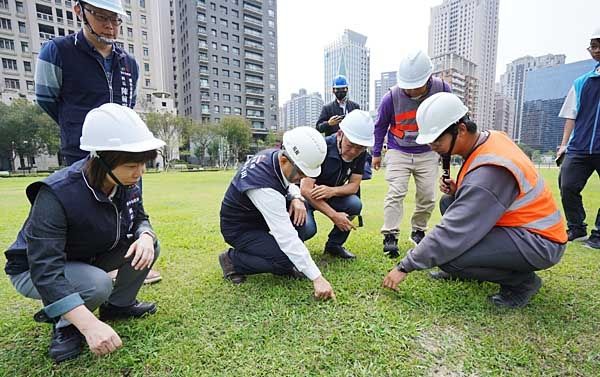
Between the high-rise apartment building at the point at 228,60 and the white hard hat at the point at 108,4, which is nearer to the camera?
the white hard hat at the point at 108,4

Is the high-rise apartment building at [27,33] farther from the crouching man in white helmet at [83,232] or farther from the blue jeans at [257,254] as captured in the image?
the crouching man in white helmet at [83,232]

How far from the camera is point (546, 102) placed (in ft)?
124

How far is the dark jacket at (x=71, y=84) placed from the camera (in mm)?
2291

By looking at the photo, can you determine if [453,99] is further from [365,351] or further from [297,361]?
[297,361]

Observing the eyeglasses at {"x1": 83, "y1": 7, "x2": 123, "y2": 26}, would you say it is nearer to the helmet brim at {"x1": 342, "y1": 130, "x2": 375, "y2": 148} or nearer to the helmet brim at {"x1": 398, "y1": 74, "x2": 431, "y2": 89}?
the helmet brim at {"x1": 342, "y1": 130, "x2": 375, "y2": 148}

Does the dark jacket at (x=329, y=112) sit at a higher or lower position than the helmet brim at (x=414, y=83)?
lower

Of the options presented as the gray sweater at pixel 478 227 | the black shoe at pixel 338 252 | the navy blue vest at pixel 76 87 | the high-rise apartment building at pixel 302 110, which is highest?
the high-rise apartment building at pixel 302 110

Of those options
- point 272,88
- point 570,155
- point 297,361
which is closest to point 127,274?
point 297,361

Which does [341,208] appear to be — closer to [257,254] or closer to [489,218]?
[257,254]

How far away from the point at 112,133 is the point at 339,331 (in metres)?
1.57

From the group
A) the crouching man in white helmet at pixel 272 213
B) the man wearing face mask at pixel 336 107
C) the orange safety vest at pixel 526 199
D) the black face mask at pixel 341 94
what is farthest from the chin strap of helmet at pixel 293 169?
the black face mask at pixel 341 94

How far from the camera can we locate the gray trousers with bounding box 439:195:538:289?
2020 millimetres

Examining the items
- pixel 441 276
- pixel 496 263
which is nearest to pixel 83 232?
pixel 496 263

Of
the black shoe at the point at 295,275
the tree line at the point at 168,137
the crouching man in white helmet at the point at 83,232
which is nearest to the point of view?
the crouching man in white helmet at the point at 83,232
